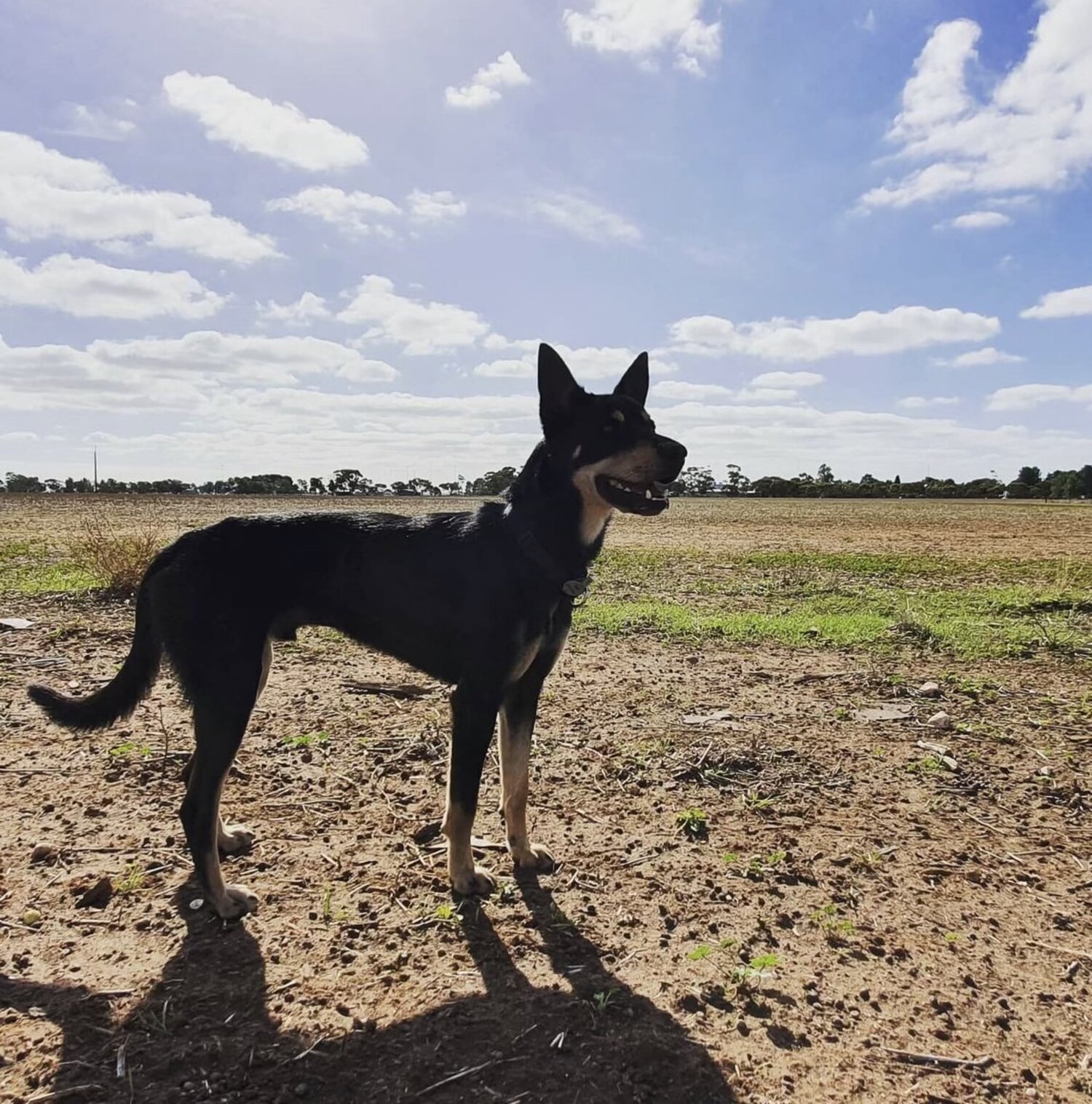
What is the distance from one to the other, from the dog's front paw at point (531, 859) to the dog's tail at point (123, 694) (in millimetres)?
2171

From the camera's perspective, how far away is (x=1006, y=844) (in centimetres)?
421

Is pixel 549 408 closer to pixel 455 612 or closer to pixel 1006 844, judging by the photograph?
pixel 455 612

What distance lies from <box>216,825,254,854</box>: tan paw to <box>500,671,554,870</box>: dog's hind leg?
1.43 m

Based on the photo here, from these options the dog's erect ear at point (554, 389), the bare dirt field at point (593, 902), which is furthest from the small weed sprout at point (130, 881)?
the dog's erect ear at point (554, 389)

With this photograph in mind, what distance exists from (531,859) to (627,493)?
6.70 ft

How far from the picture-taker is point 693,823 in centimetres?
440

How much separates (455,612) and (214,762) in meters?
1.38

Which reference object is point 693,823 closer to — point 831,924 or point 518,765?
point 831,924

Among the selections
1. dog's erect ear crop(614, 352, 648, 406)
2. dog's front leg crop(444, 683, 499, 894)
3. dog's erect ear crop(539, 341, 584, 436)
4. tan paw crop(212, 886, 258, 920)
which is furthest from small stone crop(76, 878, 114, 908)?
dog's erect ear crop(614, 352, 648, 406)

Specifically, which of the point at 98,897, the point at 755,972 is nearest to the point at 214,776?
the point at 98,897

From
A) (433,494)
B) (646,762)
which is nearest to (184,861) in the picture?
(646,762)

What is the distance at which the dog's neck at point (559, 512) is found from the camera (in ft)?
12.9

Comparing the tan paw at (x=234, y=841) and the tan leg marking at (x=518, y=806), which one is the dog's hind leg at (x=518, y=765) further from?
the tan paw at (x=234, y=841)

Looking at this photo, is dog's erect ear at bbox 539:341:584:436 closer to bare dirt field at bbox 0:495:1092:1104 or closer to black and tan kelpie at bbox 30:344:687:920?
black and tan kelpie at bbox 30:344:687:920
